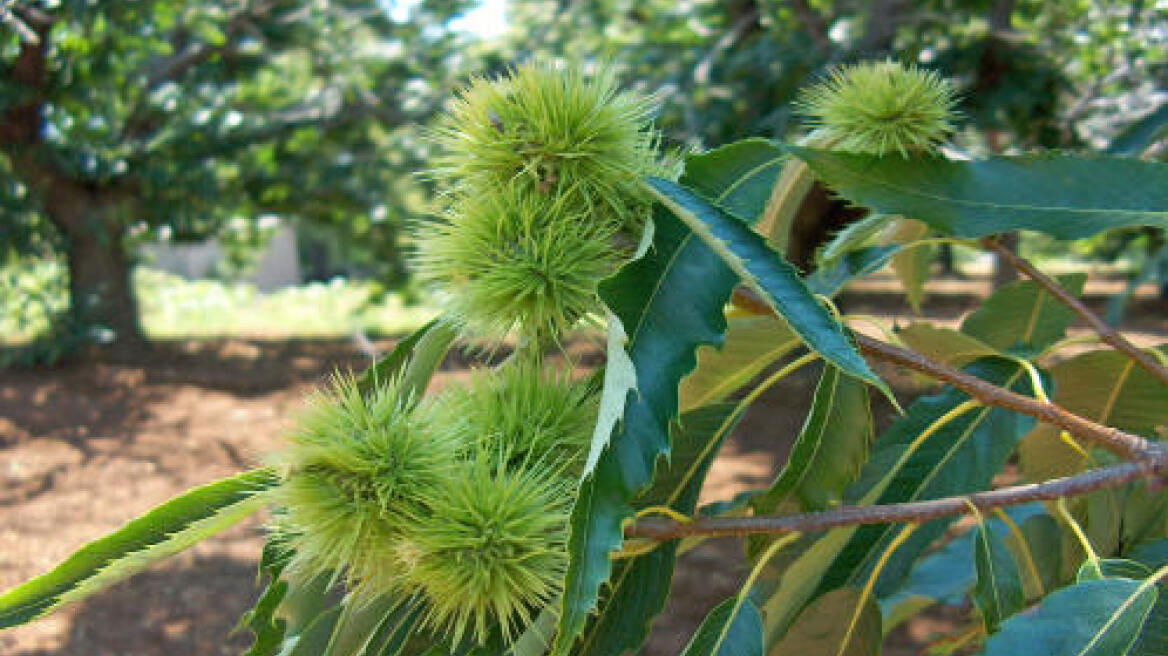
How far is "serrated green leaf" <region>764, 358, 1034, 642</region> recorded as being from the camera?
1.07 metres

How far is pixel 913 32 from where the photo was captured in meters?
5.26

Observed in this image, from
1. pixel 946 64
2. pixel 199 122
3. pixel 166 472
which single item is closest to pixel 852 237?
pixel 166 472

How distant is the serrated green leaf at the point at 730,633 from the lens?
2.83 feet

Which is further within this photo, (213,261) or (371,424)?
(213,261)

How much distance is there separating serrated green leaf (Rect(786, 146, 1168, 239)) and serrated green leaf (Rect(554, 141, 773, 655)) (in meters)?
0.19

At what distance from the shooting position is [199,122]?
6051 mm

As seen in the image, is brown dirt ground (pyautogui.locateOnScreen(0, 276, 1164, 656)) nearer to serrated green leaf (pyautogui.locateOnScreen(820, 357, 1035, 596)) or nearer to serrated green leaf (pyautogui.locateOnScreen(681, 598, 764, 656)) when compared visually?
serrated green leaf (pyautogui.locateOnScreen(820, 357, 1035, 596))

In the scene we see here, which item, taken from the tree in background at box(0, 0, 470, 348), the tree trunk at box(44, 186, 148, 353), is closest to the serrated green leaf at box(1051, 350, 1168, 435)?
the tree in background at box(0, 0, 470, 348)

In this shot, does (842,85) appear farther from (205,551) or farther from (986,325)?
(205,551)

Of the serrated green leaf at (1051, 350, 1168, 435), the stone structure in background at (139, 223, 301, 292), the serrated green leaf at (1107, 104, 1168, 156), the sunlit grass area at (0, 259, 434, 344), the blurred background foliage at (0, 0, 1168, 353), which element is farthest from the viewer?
the stone structure in background at (139, 223, 301, 292)

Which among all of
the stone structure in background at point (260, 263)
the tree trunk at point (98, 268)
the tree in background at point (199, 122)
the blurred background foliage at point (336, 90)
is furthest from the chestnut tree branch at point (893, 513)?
the stone structure in background at point (260, 263)

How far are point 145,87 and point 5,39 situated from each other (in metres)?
1.40

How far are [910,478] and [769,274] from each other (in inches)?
21.5

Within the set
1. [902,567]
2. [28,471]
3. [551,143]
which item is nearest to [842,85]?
[551,143]
